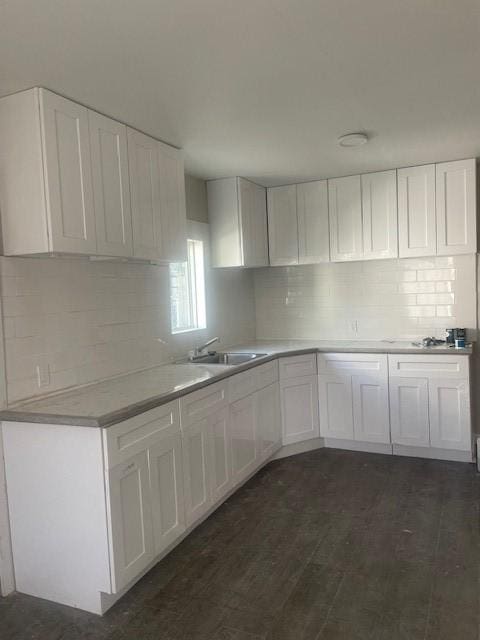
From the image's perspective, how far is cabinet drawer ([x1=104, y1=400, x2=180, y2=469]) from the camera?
206 cm

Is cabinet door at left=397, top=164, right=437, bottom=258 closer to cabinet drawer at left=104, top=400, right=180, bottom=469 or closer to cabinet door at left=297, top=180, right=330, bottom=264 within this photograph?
cabinet door at left=297, top=180, right=330, bottom=264

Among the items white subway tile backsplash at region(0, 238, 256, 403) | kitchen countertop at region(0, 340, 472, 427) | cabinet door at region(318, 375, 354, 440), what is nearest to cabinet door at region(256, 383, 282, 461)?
kitchen countertop at region(0, 340, 472, 427)

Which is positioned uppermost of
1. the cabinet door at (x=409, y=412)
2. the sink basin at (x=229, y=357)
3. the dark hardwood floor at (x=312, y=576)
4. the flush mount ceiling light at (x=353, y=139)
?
the flush mount ceiling light at (x=353, y=139)

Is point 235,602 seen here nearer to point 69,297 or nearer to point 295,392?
point 69,297

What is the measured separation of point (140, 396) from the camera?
2398 millimetres

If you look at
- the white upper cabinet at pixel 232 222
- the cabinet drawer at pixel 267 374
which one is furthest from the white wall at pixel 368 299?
the cabinet drawer at pixel 267 374

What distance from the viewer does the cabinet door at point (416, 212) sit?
3.82m

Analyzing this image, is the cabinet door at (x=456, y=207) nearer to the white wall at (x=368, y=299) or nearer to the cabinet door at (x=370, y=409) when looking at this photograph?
the white wall at (x=368, y=299)

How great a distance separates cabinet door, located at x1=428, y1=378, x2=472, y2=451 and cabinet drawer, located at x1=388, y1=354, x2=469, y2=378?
0.19 feet

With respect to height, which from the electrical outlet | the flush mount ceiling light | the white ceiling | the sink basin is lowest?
the sink basin

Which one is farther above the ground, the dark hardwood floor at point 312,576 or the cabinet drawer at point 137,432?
the cabinet drawer at point 137,432

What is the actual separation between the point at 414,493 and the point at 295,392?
1165 mm

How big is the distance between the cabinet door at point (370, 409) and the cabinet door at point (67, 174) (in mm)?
2428

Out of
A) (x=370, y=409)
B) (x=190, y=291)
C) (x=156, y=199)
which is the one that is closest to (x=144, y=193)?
(x=156, y=199)
